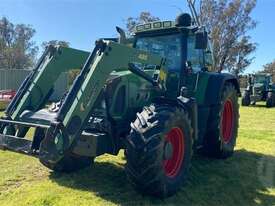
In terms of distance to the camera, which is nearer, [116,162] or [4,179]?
[4,179]

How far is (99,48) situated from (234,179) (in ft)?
9.95

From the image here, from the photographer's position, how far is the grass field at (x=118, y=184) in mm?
5117

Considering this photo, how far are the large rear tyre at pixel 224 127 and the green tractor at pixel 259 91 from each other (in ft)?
50.9

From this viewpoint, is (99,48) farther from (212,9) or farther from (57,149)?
(212,9)

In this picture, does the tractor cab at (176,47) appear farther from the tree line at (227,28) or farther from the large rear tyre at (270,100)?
the tree line at (227,28)

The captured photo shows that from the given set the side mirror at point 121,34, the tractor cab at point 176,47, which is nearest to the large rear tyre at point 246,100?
the tractor cab at point 176,47

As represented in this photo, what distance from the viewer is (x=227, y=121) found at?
319 inches

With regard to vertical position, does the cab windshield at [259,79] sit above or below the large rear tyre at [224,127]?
above

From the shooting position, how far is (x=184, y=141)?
552cm

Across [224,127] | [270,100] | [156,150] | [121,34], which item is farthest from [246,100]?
[156,150]

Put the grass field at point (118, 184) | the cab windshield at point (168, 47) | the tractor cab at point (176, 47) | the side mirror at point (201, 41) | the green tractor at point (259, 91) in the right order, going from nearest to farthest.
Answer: the grass field at point (118, 184) < the side mirror at point (201, 41) < the tractor cab at point (176, 47) < the cab windshield at point (168, 47) < the green tractor at point (259, 91)

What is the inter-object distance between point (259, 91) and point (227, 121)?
1685cm

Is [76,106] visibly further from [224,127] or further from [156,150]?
[224,127]

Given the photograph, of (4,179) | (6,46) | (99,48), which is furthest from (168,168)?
(6,46)
